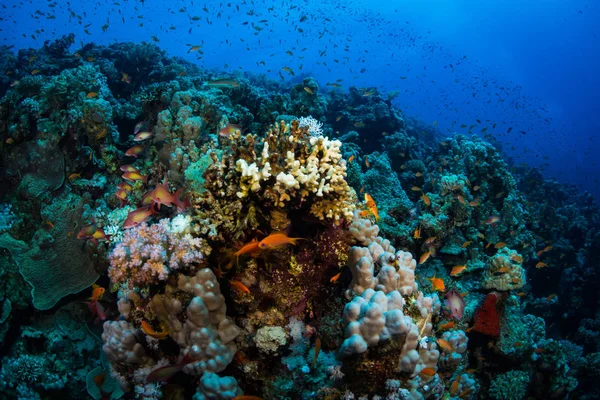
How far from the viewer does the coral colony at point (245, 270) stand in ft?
9.46

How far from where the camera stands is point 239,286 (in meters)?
3.04

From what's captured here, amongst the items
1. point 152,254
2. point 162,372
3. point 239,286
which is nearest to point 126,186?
point 152,254

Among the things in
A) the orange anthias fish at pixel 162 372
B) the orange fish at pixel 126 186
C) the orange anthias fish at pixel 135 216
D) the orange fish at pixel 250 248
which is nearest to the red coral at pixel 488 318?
the orange fish at pixel 250 248

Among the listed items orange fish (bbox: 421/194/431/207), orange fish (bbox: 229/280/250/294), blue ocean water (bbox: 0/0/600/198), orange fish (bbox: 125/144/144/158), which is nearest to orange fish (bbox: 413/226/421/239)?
orange fish (bbox: 421/194/431/207)

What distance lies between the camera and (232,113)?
8.09m

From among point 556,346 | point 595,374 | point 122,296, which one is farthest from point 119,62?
point 595,374

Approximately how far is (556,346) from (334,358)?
5367 mm

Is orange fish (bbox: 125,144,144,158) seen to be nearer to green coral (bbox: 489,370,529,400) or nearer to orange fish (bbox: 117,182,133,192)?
orange fish (bbox: 117,182,133,192)

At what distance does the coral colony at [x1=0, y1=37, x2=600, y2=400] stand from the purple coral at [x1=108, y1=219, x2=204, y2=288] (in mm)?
22

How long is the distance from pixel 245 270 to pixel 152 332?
1.01 metres

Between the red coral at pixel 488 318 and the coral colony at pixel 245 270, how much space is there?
0.09 ft

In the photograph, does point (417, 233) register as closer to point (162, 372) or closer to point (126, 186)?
point (162, 372)

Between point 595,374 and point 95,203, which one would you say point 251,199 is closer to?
point 95,203

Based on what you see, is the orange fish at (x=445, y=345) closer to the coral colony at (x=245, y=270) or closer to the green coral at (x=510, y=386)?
the coral colony at (x=245, y=270)
